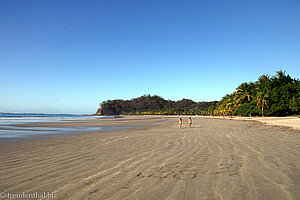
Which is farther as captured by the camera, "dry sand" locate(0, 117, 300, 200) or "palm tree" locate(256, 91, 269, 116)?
"palm tree" locate(256, 91, 269, 116)

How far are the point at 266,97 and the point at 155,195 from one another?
6064 centimetres

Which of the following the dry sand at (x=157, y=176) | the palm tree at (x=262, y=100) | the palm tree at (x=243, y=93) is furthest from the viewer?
the palm tree at (x=243, y=93)

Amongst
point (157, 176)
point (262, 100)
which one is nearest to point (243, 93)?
point (262, 100)

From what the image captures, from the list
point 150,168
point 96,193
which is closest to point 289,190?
point 150,168

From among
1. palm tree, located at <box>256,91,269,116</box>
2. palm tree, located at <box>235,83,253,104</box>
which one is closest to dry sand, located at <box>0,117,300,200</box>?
palm tree, located at <box>256,91,269,116</box>

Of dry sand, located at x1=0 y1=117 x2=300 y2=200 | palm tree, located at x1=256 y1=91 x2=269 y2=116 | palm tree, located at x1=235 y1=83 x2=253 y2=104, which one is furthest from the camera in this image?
palm tree, located at x1=235 y1=83 x2=253 y2=104

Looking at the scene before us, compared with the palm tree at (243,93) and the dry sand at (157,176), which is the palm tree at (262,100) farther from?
the dry sand at (157,176)

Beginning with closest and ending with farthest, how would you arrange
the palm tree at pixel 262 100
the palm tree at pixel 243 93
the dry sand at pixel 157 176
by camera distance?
the dry sand at pixel 157 176
the palm tree at pixel 262 100
the palm tree at pixel 243 93

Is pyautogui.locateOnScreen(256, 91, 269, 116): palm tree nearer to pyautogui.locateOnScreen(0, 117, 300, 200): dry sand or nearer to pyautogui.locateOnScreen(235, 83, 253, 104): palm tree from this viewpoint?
pyautogui.locateOnScreen(235, 83, 253, 104): palm tree

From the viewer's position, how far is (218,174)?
15.3ft

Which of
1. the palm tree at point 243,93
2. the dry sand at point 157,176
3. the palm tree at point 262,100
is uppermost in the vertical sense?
the palm tree at point 243,93

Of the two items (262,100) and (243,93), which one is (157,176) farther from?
(243,93)

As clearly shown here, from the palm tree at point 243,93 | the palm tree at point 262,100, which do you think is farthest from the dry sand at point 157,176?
the palm tree at point 243,93

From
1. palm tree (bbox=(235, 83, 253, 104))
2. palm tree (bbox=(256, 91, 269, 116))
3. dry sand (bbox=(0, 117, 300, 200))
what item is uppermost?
palm tree (bbox=(235, 83, 253, 104))
